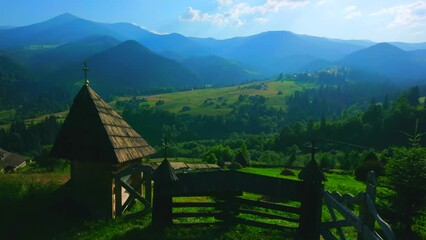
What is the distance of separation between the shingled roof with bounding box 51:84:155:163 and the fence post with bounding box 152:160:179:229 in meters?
1.89

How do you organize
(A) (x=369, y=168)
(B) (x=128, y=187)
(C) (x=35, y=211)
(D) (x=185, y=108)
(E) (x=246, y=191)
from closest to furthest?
(C) (x=35, y=211), (E) (x=246, y=191), (B) (x=128, y=187), (A) (x=369, y=168), (D) (x=185, y=108)

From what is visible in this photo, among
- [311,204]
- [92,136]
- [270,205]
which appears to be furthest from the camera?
[92,136]

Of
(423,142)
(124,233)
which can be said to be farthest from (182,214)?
(423,142)

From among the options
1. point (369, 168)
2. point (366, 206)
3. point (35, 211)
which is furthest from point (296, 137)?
point (366, 206)

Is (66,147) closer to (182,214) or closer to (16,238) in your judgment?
(16,238)

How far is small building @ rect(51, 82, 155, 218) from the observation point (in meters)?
13.1

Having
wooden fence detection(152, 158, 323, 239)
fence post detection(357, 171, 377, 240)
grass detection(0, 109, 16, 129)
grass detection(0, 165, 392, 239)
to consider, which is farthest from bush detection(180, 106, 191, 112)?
fence post detection(357, 171, 377, 240)

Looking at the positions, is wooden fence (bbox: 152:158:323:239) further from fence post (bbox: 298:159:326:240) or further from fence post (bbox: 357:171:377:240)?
fence post (bbox: 357:171:377:240)

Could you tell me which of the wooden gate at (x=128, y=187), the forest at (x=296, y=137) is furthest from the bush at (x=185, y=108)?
the wooden gate at (x=128, y=187)

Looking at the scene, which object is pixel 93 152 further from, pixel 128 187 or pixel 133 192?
pixel 133 192

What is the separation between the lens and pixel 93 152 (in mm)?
13078

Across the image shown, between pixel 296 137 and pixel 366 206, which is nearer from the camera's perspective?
pixel 366 206

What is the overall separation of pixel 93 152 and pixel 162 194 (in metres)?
3.28

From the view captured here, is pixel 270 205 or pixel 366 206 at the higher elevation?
pixel 366 206
